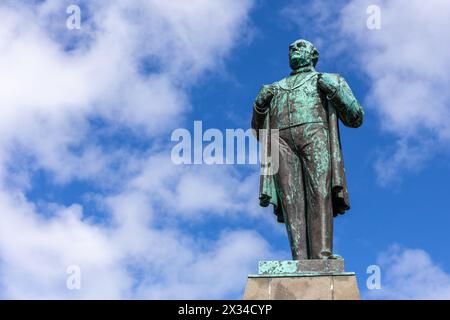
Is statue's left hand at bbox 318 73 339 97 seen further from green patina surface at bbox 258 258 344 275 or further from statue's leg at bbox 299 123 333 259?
green patina surface at bbox 258 258 344 275

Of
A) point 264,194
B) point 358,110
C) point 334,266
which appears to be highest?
point 358,110

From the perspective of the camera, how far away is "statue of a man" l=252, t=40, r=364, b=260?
15.3 m

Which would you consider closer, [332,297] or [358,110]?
[332,297]

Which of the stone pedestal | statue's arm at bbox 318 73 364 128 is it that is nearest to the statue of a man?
statue's arm at bbox 318 73 364 128

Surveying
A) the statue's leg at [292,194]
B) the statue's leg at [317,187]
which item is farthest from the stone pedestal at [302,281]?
the statue's leg at [292,194]

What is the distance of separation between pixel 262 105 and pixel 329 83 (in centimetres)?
122

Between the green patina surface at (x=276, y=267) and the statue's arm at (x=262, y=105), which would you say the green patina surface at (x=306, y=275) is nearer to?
the green patina surface at (x=276, y=267)

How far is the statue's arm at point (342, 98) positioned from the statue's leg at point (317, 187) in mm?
410

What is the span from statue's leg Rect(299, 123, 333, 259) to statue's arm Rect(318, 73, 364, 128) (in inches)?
16.2
